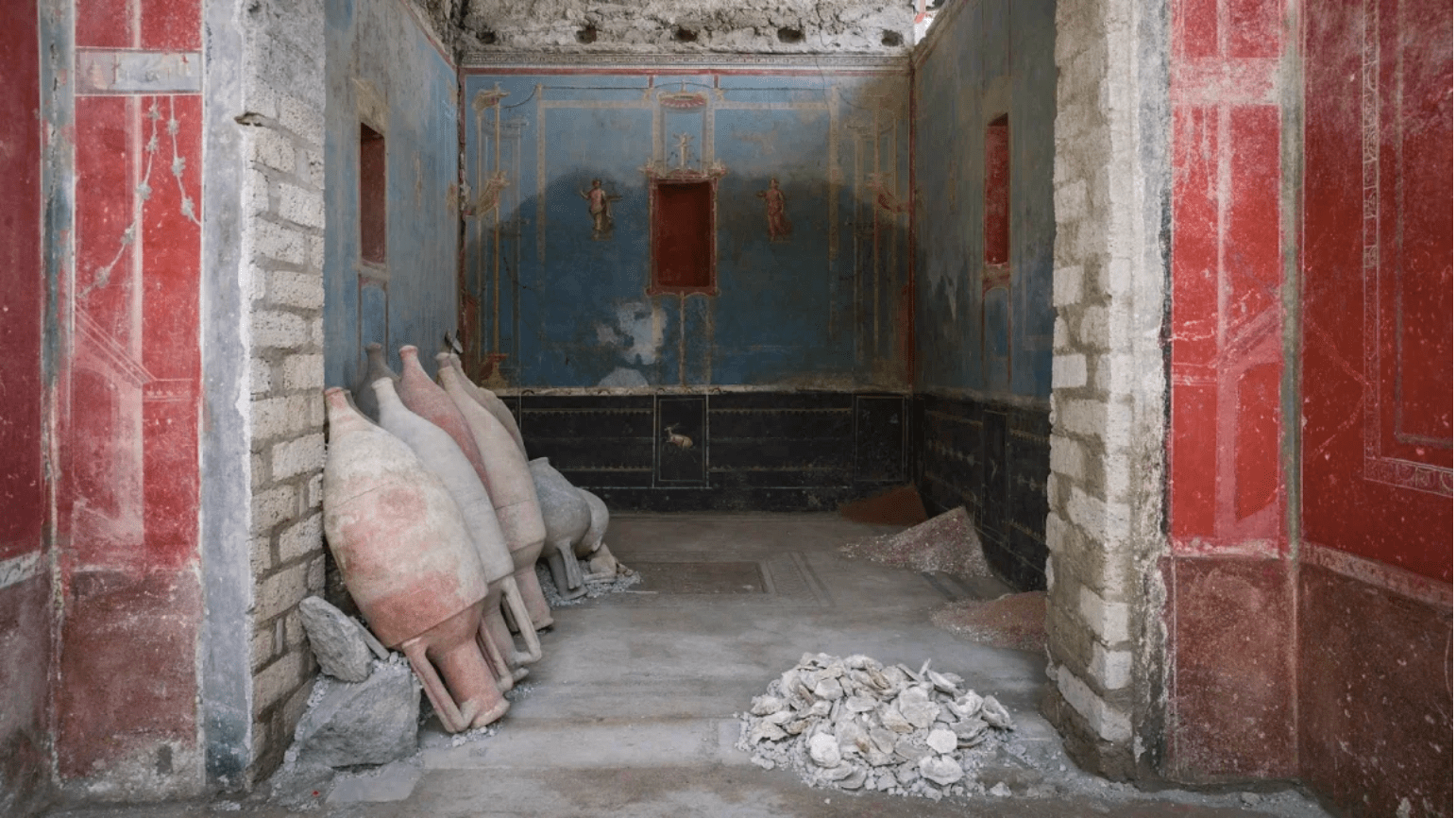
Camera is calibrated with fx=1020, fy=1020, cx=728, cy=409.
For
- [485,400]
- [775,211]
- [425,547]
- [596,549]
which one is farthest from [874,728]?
[775,211]

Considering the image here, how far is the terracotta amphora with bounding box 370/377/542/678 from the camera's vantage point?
4090 mm

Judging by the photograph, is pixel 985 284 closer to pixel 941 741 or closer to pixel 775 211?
pixel 775 211

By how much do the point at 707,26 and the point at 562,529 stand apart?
16.6ft

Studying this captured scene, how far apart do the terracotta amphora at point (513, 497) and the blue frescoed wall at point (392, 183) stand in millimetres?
665

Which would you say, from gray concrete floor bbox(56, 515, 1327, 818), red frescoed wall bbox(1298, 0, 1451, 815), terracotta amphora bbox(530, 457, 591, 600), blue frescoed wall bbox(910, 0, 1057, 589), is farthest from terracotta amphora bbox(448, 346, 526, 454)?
red frescoed wall bbox(1298, 0, 1451, 815)

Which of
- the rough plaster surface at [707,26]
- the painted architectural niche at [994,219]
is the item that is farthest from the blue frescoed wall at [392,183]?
the painted architectural niche at [994,219]

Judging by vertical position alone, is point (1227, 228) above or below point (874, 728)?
above

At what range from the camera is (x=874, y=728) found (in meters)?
3.52

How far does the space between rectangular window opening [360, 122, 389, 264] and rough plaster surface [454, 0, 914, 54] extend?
10.4 ft

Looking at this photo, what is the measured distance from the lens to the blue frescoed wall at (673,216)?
8.70 m

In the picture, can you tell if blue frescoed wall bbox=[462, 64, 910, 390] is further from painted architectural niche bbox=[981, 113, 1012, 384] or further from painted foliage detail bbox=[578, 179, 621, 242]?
painted architectural niche bbox=[981, 113, 1012, 384]

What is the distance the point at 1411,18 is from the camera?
2699 mm

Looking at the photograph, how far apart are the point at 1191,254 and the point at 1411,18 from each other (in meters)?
0.82

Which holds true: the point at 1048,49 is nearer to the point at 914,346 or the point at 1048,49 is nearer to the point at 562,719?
the point at 914,346
